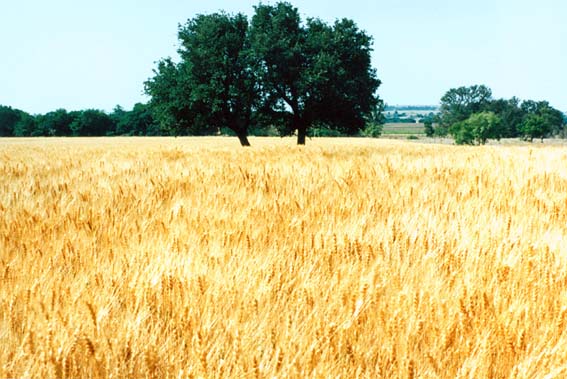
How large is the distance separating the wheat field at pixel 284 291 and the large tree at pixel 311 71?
26.6 meters

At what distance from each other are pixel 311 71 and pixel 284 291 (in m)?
28.5

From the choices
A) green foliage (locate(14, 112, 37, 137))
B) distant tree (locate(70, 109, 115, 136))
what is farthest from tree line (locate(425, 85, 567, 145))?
green foliage (locate(14, 112, 37, 137))

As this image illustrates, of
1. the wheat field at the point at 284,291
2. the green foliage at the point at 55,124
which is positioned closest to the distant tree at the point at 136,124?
the green foliage at the point at 55,124

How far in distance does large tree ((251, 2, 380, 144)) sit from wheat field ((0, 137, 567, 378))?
87.2 ft

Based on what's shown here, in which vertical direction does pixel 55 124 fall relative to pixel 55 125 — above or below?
above

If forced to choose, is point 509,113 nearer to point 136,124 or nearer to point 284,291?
point 136,124

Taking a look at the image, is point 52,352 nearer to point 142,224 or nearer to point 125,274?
point 125,274

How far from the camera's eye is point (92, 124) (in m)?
114

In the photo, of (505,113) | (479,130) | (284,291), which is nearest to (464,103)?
(505,113)

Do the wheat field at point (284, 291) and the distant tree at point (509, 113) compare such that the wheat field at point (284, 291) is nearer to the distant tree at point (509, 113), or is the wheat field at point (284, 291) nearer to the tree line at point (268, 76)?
the tree line at point (268, 76)

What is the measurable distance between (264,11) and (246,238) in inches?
1254

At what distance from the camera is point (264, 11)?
31891 mm

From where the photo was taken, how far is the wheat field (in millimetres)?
1226

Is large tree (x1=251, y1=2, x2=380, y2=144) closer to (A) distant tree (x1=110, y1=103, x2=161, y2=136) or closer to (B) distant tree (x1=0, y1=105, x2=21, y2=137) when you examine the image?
(A) distant tree (x1=110, y1=103, x2=161, y2=136)
